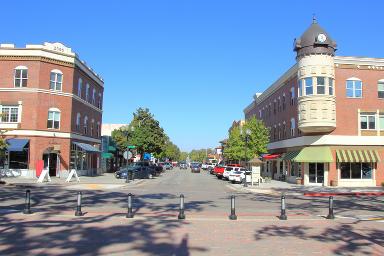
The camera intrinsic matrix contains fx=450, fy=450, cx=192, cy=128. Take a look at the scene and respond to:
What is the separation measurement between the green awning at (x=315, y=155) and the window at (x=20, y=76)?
25602mm

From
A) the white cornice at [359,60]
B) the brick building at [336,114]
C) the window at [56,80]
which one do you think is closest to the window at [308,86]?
the brick building at [336,114]

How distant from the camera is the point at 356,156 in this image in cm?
3875

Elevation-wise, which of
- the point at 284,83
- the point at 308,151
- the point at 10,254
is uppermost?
the point at 284,83

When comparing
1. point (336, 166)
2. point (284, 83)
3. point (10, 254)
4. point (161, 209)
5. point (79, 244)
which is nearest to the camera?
point (10, 254)

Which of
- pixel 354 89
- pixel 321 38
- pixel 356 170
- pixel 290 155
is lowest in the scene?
pixel 356 170

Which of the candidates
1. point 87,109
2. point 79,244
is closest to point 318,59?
point 87,109

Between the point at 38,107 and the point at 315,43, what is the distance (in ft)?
83.8

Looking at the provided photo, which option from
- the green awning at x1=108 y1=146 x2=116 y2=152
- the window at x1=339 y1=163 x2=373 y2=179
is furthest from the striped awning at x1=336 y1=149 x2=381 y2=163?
the green awning at x1=108 y1=146 x2=116 y2=152

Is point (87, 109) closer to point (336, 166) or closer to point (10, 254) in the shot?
point (336, 166)

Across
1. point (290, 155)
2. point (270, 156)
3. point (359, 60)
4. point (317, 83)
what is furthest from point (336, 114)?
point (270, 156)

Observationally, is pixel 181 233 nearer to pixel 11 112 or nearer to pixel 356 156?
pixel 356 156

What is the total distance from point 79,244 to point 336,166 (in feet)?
108

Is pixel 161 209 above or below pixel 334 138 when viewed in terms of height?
below

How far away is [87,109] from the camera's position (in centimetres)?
5034
